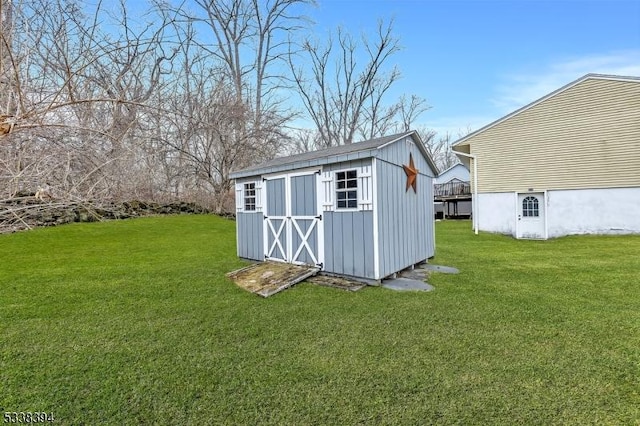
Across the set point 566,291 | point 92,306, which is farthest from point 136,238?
point 566,291

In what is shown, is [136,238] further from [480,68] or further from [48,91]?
[480,68]

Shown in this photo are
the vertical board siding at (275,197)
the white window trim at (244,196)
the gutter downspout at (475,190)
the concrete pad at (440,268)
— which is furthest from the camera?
the gutter downspout at (475,190)

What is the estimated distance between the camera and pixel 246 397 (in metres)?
2.46

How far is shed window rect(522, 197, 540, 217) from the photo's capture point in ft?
39.1

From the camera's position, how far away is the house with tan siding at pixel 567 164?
34.8 feet

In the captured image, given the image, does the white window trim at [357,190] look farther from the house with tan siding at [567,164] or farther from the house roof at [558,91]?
the house roof at [558,91]

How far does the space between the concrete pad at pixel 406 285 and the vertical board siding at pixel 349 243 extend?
37cm

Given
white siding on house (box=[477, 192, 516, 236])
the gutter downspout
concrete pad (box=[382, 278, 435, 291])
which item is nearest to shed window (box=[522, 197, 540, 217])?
white siding on house (box=[477, 192, 516, 236])

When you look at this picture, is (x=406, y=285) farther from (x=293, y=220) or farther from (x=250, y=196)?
(x=250, y=196)

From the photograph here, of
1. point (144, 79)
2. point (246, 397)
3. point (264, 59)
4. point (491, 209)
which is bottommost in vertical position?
point (246, 397)

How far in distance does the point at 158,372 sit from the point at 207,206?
1522 centimetres

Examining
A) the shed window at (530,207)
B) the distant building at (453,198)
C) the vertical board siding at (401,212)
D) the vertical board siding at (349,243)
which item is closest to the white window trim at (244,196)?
the vertical board siding at (349,243)

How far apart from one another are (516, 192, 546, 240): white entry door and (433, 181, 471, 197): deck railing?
7.23 meters

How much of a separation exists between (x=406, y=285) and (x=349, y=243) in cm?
117
